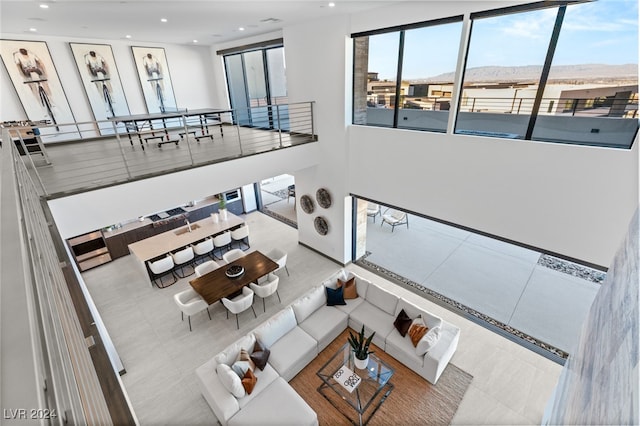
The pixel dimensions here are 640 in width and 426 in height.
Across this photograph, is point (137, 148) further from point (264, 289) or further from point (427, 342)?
point (427, 342)

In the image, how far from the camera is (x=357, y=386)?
4391 mm

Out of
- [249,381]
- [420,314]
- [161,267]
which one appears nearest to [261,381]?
[249,381]

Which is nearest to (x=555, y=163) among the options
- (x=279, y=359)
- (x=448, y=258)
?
(x=448, y=258)

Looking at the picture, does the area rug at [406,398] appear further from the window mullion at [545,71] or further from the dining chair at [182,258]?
the dining chair at [182,258]

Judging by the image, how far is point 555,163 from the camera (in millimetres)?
4105

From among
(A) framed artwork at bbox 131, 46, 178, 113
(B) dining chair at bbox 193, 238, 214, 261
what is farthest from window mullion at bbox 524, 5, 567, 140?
(A) framed artwork at bbox 131, 46, 178, 113

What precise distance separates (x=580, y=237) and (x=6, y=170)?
235 inches

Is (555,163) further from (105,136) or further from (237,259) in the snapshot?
(105,136)

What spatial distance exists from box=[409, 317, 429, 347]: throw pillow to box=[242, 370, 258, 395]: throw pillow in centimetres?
253

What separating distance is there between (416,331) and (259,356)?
99.2 inches

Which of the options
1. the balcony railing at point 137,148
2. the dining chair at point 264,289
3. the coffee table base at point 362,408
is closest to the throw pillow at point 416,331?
the coffee table base at point 362,408

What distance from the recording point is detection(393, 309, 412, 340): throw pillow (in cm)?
511

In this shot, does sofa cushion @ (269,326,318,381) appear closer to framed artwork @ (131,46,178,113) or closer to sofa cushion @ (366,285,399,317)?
sofa cushion @ (366,285,399,317)

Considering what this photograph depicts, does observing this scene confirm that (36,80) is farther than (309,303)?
Yes
